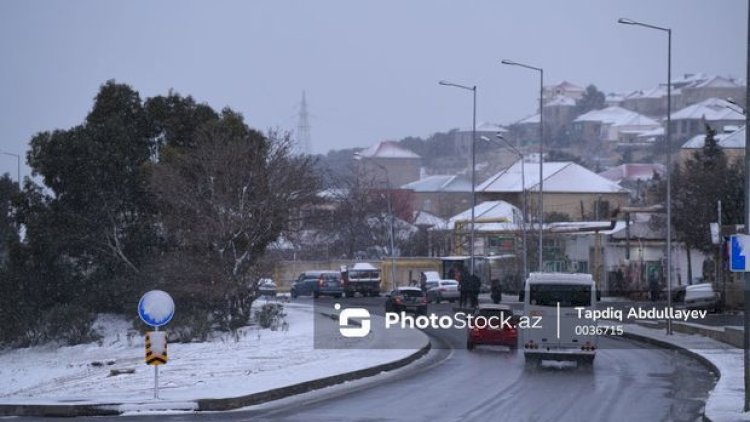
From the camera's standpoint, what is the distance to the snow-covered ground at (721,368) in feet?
69.6

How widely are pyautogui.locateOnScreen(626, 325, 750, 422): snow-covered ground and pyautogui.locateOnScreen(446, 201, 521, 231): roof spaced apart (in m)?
52.4

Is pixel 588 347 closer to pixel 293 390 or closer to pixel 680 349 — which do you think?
pixel 680 349

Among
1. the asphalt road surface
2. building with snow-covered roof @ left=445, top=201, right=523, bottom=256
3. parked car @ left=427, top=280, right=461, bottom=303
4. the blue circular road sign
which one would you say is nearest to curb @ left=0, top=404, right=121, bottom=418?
the asphalt road surface

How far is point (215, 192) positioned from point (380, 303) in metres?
20.6

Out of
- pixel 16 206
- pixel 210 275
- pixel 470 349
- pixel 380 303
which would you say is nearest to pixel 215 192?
pixel 210 275

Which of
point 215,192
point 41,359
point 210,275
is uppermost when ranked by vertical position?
point 215,192

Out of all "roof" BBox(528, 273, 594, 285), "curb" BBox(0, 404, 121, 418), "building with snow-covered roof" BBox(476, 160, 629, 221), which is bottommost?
"curb" BBox(0, 404, 121, 418)

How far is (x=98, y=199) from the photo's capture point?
5634 cm

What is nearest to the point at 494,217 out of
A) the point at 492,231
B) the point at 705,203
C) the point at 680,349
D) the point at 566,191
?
the point at 492,231

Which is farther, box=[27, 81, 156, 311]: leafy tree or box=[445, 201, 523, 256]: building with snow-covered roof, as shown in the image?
box=[445, 201, 523, 256]: building with snow-covered roof

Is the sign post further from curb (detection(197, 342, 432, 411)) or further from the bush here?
the bush

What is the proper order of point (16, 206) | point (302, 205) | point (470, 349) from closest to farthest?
point (470, 349), point (302, 205), point (16, 206)

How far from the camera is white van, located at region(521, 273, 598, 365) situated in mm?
33031

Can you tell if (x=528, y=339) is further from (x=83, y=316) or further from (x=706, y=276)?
(x=706, y=276)
